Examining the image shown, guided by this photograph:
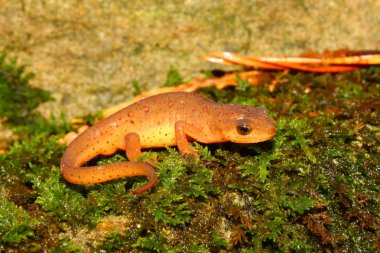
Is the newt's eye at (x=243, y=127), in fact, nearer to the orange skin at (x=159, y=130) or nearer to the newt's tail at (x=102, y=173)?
the orange skin at (x=159, y=130)

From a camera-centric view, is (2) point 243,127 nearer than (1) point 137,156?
Yes

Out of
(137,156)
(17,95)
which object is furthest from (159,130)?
(17,95)

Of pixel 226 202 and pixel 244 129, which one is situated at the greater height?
pixel 244 129

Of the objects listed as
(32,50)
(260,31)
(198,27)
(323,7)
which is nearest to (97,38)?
(32,50)

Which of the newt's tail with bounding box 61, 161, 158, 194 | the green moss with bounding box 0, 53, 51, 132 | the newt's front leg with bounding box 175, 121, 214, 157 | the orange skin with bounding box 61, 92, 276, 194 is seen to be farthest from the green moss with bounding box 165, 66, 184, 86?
the newt's tail with bounding box 61, 161, 158, 194

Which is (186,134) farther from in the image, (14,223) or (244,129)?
(14,223)

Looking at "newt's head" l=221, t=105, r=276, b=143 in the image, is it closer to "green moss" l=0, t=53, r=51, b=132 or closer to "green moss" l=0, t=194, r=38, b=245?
"green moss" l=0, t=194, r=38, b=245
